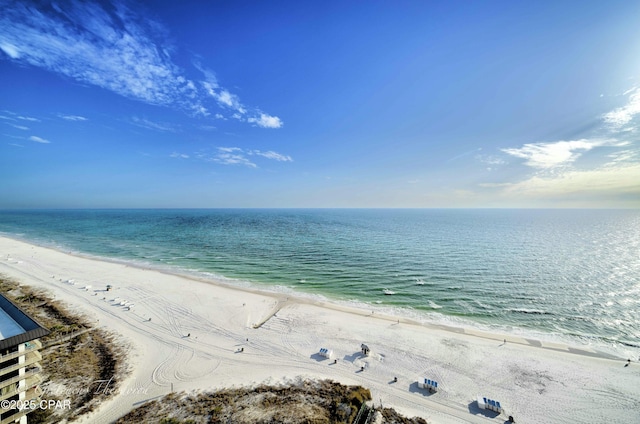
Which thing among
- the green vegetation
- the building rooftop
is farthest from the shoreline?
the building rooftop

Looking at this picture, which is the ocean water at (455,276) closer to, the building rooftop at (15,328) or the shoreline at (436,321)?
the shoreline at (436,321)

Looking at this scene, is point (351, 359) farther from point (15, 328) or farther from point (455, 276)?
point (455, 276)

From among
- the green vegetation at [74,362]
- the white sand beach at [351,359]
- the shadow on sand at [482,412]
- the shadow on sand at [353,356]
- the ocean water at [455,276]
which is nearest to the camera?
the green vegetation at [74,362]

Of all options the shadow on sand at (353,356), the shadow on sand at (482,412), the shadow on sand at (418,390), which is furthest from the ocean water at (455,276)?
the shadow on sand at (482,412)

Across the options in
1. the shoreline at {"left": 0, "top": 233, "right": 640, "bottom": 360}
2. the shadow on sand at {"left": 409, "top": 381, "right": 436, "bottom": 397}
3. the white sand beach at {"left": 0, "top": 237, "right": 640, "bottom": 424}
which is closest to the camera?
the white sand beach at {"left": 0, "top": 237, "right": 640, "bottom": 424}

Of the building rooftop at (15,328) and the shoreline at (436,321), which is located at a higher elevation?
the building rooftop at (15,328)

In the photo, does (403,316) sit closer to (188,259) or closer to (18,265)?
(188,259)

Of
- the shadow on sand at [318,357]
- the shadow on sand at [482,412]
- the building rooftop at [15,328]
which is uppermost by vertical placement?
the building rooftop at [15,328]

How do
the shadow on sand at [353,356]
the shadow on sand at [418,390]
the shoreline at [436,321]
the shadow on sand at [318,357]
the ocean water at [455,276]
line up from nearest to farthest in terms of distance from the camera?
1. the shadow on sand at [418,390]
2. the shadow on sand at [318,357]
3. the shadow on sand at [353,356]
4. the shoreline at [436,321]
5. the ocean water at [455,276]

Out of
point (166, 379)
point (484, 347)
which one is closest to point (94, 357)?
point (166, 379)

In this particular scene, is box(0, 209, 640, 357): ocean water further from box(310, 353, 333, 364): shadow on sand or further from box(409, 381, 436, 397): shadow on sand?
box(310, 353, 333, 364): shadow on sand
